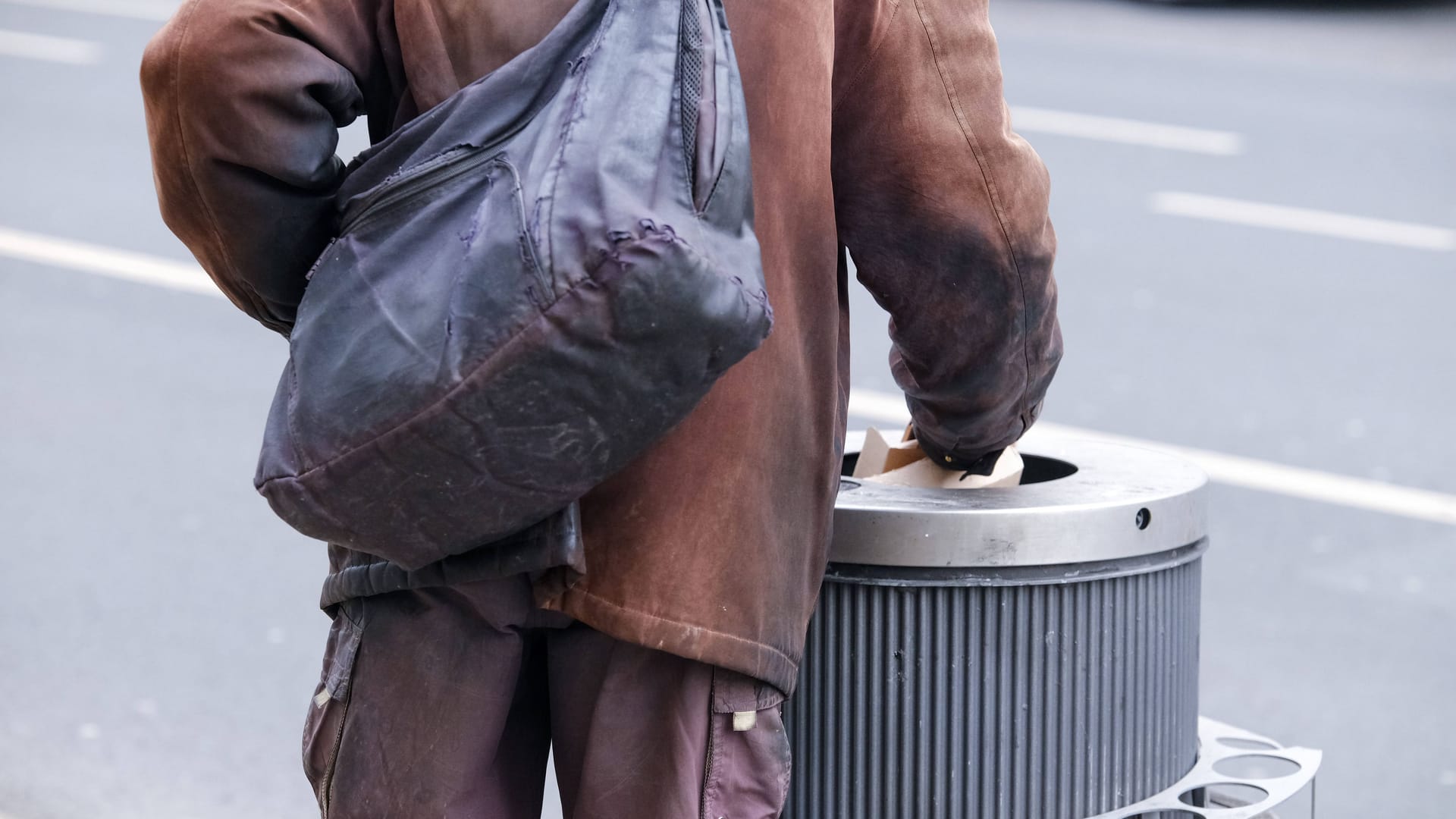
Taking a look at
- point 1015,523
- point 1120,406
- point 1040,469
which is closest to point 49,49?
point 1120,406

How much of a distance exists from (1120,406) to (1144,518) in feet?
11.2

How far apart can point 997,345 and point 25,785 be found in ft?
8.39

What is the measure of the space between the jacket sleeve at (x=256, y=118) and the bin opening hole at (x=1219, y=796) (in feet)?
4.36

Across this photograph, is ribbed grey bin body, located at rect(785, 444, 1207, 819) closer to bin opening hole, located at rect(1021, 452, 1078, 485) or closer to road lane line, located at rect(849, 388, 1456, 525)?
bin opening hole, located at rect(1021, 452, 1078, 485)

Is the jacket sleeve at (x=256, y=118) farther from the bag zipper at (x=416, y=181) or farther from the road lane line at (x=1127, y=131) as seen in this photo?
the road lane line at (x=1127, y=131)

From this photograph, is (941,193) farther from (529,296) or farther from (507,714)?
(507,714)

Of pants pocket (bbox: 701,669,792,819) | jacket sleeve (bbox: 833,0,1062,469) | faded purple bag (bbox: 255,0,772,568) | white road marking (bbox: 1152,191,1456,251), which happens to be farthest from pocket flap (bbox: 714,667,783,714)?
white road marking (bbox: 1152,191,1456,251)

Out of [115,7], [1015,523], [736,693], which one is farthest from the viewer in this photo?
[115,7]

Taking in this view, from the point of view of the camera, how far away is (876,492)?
216 centimetres

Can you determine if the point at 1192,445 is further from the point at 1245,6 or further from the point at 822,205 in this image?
the point at 1245,6

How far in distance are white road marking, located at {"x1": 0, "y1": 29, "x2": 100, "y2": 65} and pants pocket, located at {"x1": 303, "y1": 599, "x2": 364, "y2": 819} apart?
919 cm

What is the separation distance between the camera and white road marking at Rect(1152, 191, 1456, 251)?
22.6ft

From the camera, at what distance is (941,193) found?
1768 millimetres

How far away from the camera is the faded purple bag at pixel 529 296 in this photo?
4.58ft
